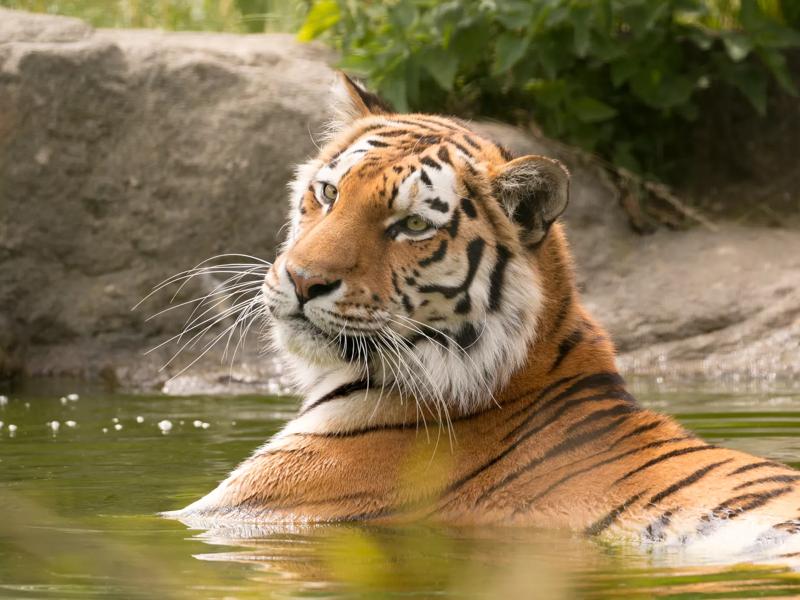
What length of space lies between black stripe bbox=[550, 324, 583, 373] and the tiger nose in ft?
2.22

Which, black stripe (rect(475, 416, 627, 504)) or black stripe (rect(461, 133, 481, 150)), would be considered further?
black stripe (rect(461, 133, 481, 150))

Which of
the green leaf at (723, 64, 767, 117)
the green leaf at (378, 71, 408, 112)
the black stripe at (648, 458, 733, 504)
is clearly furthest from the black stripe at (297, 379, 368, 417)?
the green leaf at (723, 64, 767, 117)

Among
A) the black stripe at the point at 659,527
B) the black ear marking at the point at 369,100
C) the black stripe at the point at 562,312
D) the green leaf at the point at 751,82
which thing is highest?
the black ear marking at the point at 369,100

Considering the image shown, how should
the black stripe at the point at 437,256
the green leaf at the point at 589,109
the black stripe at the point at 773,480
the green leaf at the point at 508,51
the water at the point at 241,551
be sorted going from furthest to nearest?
1. the green leaf at the point at 589,109
2. the green leaf at the point at 508,51
3. the black stripe at the point at 437,256
4. the black stripe at the point at 773,480
5. the water at the point at 241,551

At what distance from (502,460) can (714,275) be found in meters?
4.70

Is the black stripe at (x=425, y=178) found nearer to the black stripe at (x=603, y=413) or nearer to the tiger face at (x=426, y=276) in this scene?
the tiger face at (x=426, y=276)

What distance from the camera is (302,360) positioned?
4.06 meters

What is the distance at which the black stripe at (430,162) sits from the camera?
390 centimetres

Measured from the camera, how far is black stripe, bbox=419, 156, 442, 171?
3904 mm

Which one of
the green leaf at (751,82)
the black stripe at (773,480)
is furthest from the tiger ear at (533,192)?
the green leaf at (751,82)

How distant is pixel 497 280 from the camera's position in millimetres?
3836

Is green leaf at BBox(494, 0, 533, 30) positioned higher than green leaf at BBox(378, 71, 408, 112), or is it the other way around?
green leaf at BBox(494, 0, 533, 30)

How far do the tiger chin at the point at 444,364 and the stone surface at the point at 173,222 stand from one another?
3752 millimetres

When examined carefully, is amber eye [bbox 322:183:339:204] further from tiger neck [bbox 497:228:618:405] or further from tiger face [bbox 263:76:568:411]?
tiger neck [bbox 497:228:618:405]
